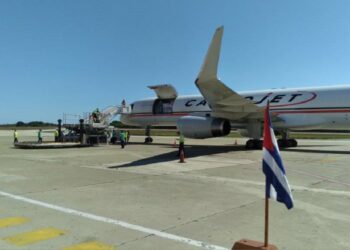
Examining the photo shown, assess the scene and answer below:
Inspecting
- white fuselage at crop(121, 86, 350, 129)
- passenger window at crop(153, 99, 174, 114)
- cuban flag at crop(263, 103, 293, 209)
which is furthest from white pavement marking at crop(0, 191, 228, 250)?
passenger window at crop(153, 99, 174, 114)

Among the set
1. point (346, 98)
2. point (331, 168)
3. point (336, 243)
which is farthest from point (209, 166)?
point (346, 98)

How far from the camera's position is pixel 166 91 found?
29.8 m

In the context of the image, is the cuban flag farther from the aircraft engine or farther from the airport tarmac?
the aircraft engine

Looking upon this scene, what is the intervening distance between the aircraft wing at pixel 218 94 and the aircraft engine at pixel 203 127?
3.38 ft

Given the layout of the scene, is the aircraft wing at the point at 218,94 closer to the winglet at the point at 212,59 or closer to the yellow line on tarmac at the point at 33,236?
the winglet at the point at 212,59

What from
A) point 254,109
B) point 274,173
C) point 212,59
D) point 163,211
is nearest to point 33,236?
point 163,211

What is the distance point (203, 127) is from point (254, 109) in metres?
3.29

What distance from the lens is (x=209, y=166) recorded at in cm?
1466

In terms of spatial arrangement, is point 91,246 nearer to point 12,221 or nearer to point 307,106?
point 12,221

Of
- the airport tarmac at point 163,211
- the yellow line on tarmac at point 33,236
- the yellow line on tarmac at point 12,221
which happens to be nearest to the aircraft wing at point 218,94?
the airport tarmac at point 163,211

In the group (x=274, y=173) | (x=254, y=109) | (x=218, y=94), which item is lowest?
(x=274, y=173)

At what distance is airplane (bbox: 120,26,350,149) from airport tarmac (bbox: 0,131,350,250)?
7198 mm

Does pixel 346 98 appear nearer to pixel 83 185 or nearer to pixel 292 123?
pixel 292 123

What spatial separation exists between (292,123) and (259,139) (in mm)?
2231
